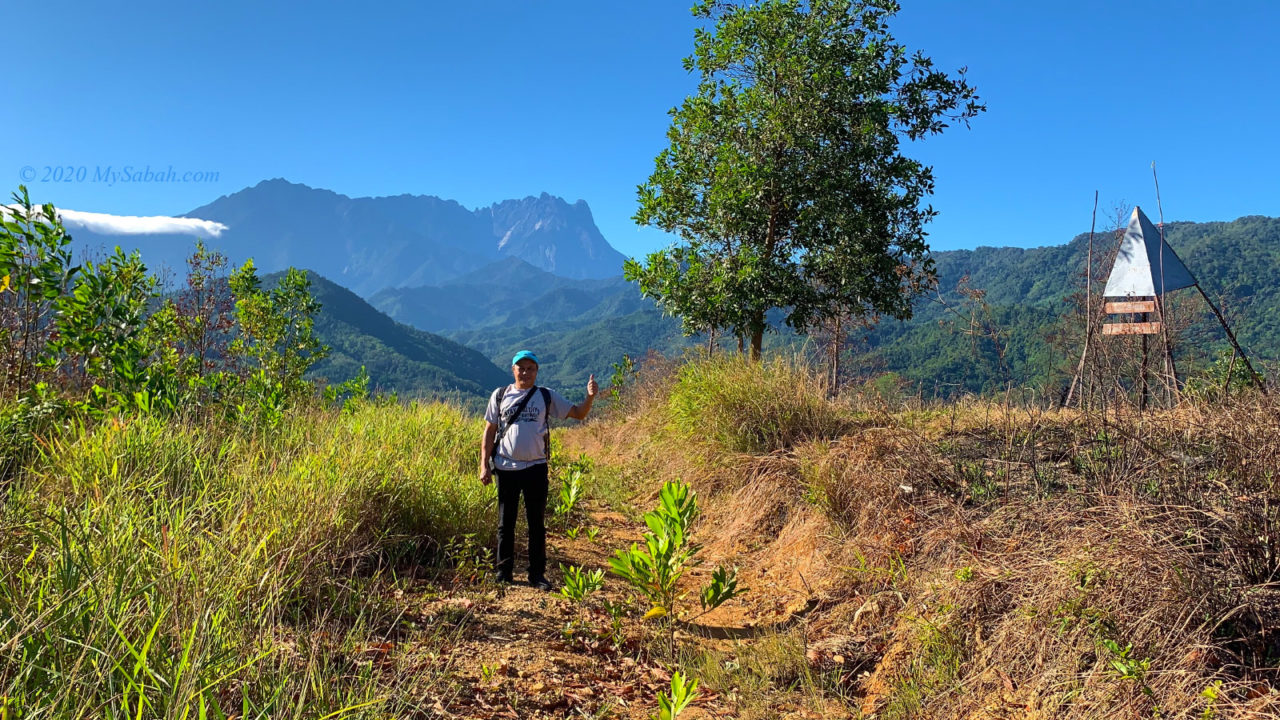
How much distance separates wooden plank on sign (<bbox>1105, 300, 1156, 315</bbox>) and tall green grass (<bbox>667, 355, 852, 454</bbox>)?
4.54 m

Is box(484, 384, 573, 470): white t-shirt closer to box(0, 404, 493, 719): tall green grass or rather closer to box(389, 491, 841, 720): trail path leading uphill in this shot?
box(0, 404, 493, 719): tall green grass

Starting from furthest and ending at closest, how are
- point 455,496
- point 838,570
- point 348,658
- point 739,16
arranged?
point 739,16 < point 455,496 < point 838,570 < point 348,658

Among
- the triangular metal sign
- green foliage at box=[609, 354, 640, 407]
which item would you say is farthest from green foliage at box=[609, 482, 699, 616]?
green foliage at box=[609, 354, 640, 407]

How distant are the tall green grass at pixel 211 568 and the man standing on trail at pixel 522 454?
16.6 inches

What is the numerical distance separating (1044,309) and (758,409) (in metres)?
80.6

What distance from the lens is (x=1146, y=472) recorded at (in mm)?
3670

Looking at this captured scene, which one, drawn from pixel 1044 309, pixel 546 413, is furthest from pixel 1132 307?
pixel 1044 309

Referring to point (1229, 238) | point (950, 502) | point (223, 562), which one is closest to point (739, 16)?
point (950, 502)

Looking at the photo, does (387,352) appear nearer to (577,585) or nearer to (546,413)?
(546,413)

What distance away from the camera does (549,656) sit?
12.4ft

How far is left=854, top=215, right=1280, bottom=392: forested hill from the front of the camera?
596cm

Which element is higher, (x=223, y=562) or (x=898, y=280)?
(x=898, y=280)

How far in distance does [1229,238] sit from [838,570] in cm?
13875

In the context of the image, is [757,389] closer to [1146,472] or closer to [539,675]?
[1146,472]
